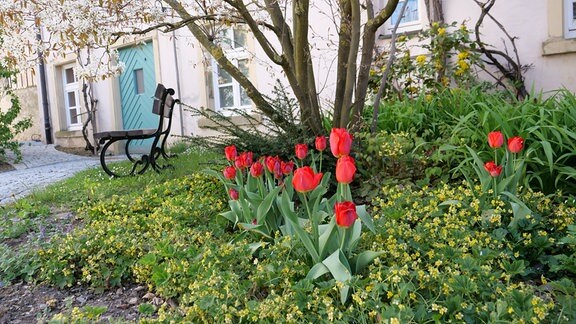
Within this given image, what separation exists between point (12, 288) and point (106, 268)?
0.58m

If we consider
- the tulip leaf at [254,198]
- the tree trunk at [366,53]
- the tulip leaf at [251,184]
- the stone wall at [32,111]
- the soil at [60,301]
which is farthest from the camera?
the stone wall at [32,111]

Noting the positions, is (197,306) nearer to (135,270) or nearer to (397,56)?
(135,270)

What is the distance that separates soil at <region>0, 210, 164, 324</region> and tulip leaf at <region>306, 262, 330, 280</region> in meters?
0.76

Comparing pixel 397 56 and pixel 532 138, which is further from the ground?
pixel 397 56

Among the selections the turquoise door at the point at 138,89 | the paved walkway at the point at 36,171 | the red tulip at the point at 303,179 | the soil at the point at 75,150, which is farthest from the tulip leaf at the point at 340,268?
the soil at the point at 75,150

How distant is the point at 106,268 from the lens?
8.97ft

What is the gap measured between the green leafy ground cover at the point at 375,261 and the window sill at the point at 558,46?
70.3 inches

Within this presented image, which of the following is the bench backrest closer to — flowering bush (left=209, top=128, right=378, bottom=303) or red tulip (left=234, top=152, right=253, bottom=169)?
red tulip (left=234, top=152, right=253, bottom=169)

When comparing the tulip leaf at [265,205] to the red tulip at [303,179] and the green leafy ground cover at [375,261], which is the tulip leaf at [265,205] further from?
the red tulip at [303,179]

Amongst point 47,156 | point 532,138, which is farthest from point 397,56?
point 47,156

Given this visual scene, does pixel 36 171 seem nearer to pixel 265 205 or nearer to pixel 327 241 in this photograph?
pixel 265 205

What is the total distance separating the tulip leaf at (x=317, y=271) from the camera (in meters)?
2.04

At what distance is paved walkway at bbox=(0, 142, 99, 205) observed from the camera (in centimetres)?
616

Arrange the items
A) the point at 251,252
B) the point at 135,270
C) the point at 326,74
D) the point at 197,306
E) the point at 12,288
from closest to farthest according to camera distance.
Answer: the point at 197,306 < the point at 251,252 < the point at 135,270 < the point at 12,288 < the point at 326,74
